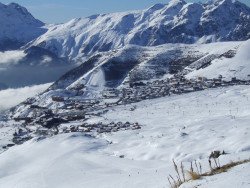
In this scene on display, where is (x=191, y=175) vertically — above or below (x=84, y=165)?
above

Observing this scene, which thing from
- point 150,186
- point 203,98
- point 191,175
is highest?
point 191,175

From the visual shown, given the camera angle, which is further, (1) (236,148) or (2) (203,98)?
(2) (203,98)

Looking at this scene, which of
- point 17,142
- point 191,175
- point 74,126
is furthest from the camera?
point 74,126

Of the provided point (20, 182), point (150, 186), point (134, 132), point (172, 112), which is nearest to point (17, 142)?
point (134, 132)

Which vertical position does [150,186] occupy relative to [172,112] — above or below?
above

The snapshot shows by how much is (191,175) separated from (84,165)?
57974mm

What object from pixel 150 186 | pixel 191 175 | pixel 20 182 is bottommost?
pixel 20 182

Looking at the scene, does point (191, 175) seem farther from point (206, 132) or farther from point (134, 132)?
point (134, 132)

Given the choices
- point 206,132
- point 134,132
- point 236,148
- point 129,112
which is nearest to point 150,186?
point 236,148

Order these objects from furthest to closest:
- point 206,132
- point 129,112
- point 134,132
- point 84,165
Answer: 1. point 129,112
2. point 134,132
3. point 206,132
4. point 84,165

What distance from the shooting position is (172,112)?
150750mm

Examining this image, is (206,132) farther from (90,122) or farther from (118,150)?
(90,122)

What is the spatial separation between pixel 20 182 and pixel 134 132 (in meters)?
53.8

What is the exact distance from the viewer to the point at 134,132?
11512 centimetres
